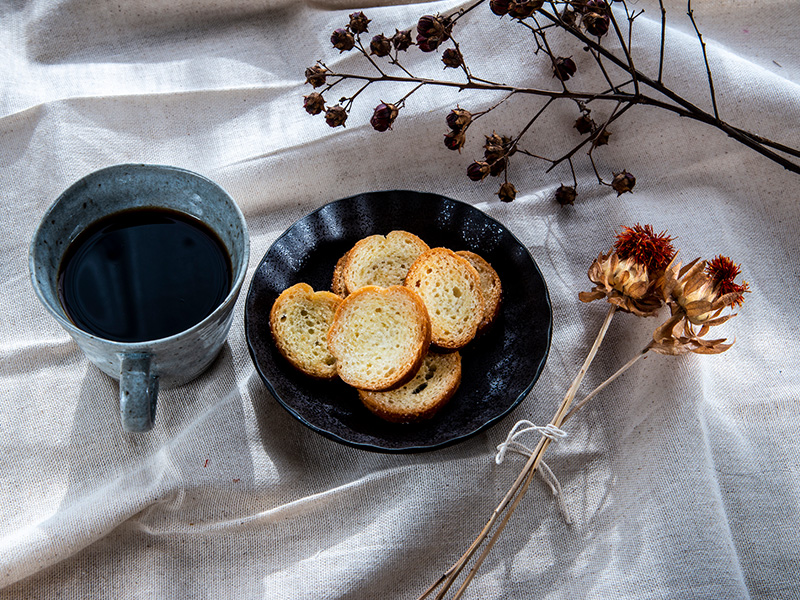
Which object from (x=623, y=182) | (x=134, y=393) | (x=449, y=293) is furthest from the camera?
(x=623, y=182)

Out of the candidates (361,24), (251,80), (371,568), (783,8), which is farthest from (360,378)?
(783,8)

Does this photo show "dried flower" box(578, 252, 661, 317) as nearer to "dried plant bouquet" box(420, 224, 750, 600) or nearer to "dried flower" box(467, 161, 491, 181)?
"dried plant bouquet" box(420, 224, 750, 600)

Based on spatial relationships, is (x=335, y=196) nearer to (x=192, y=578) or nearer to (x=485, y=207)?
(x=485, y=207)

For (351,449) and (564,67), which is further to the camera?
(564,67)

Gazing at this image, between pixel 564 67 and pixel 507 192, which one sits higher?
pixel 564 67

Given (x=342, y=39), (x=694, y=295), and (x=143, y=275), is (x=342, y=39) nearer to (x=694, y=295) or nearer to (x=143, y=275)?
(x=143, y=275)

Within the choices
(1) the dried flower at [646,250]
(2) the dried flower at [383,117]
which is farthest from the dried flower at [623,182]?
(2) the dried flower at [383,117]

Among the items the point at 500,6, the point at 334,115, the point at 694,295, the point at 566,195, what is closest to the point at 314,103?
the point at 334,115

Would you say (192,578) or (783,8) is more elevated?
(783,8)
